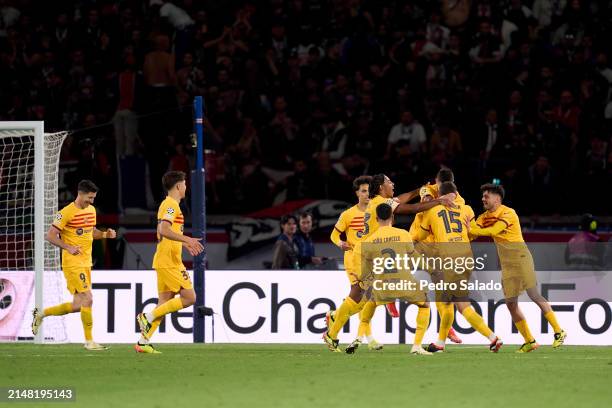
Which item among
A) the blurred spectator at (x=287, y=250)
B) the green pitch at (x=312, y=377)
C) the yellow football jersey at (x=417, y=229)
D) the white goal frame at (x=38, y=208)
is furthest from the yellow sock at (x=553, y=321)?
the white goal frame at (x=38, y=208)

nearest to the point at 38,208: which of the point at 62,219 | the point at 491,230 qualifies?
the point at 62,219

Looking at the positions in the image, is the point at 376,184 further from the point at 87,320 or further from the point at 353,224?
the point at 87,320

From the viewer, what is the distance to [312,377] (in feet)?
36.9

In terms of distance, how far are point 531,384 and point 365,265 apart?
3.62 m

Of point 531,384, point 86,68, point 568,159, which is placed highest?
point 86,68

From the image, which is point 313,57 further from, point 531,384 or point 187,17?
point 531,384

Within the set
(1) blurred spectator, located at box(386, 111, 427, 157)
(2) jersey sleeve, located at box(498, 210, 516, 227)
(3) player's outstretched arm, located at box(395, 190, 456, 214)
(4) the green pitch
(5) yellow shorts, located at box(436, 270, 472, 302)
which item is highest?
(1) blurred spectator, located at box(386, 111, 427, 157)

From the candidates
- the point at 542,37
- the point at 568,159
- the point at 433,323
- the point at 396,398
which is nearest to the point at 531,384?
the point at 396,398

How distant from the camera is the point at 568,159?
19141 millimetres

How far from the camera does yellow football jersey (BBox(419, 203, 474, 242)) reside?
45.8 feet

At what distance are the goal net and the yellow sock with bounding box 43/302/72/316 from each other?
84 centimetres

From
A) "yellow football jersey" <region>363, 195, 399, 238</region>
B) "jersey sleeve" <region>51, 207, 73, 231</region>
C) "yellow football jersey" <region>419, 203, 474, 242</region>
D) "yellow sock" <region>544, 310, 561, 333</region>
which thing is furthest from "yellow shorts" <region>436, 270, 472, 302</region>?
"jersey sleeve" <region>51, 207, 73, 231</region>

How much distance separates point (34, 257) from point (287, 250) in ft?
10.7

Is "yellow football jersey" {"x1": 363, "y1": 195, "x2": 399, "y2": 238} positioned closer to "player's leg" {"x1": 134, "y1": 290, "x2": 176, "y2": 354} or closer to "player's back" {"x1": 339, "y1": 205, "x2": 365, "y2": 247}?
"player's back" {"x1": 339, "y1": 205, "x2": 365, "y2": 247}
